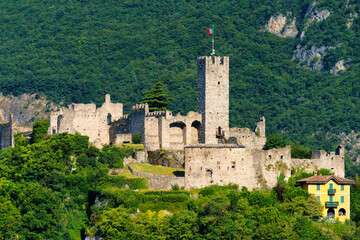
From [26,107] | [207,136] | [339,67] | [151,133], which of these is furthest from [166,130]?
[339,67]

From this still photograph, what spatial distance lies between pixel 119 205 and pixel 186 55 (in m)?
67.9

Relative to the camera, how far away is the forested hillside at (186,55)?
12125cm

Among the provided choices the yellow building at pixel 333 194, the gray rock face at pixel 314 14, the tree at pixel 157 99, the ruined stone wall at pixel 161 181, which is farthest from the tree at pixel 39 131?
the gray rock face at pixel 314 14

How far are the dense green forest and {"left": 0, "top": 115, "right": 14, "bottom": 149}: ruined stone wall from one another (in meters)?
6.24

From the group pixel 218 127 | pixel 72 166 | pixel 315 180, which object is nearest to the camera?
pixel 315 180

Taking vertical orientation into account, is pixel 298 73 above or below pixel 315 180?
above

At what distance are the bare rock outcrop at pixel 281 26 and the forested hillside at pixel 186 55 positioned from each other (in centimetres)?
121

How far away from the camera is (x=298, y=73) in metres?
133

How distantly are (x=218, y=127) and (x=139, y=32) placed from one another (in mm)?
65872

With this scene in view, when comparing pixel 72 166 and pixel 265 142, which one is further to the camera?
pixel 265 142

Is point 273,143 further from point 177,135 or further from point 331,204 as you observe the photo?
point 331,204

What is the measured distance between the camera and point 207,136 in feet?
265

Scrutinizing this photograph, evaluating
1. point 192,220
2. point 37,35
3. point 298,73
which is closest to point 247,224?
point 192,220

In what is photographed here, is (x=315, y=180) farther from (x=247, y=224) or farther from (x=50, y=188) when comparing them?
(x=50, y=188)
